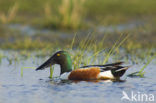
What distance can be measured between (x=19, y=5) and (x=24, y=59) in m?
9.05

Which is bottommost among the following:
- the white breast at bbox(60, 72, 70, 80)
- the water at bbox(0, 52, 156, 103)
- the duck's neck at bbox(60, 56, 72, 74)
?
the water at bbox(0, 52, 156, 103)

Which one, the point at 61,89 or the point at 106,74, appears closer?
the point at 61,89

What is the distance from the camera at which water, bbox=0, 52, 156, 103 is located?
6230mm

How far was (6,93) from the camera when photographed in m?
6.65

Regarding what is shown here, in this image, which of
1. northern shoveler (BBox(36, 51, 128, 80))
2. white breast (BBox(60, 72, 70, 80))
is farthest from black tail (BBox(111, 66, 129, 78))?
white breast (BBox(60, 72, 70, 80))

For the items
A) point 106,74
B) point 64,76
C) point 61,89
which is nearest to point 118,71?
point 106,74

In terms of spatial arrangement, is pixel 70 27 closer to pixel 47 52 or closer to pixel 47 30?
pixel 47 30

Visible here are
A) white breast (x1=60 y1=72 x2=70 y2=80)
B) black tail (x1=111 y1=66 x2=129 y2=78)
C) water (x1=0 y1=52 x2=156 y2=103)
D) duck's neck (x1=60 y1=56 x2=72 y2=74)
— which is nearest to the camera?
water (x1=0 y1=52 x2=156 y2=103)

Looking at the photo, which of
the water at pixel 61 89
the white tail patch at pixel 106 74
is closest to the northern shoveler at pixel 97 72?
the white tail patch at pixel 106 74

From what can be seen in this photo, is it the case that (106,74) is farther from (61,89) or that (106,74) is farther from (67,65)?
(61,89)

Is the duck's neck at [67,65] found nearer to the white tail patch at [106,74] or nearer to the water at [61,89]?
the water at [61,89]

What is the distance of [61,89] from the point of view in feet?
22.8

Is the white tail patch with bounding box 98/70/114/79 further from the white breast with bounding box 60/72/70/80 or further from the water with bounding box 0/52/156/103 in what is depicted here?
the white breast with bounding box 60/72/70/80

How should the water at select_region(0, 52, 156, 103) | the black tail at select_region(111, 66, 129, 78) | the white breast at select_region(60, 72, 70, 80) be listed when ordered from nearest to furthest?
1. the water at select_region(0, 52, 156, 103)
2. the black tail at select_region(111, 66, 129, 78)
3. the white breast at select_region(60, 72, 70, 80)
